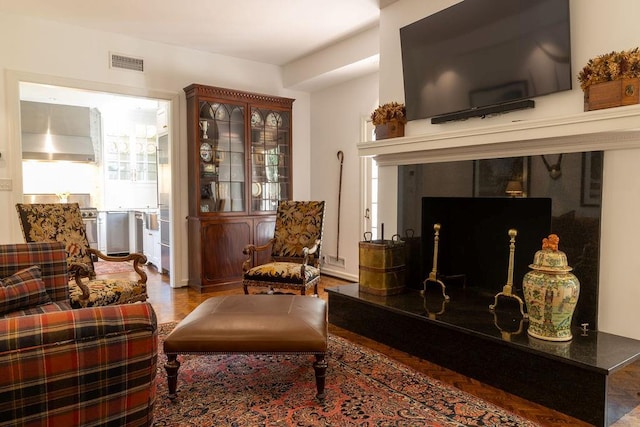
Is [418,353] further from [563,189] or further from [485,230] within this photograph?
[563,189]

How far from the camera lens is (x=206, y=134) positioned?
4781 millimetres

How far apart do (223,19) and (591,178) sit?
3.44 m

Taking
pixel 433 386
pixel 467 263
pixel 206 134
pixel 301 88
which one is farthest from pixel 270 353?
pixel 301 88

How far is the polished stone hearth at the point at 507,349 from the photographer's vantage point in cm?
198

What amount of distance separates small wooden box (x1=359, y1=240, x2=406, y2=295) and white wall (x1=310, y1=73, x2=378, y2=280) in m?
1.71

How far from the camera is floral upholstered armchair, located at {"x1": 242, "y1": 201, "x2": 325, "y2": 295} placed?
11.8ft

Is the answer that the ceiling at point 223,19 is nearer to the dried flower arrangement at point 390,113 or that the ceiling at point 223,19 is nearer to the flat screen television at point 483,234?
the dried flower arrangement at point 390,113

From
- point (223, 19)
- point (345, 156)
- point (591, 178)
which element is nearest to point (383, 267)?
point (591, 178)

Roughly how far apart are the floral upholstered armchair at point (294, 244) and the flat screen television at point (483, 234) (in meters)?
1.00

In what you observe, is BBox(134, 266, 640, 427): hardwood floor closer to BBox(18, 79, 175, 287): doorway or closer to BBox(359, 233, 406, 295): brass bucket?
BBox(359, 233, 406, 295): brass bucket

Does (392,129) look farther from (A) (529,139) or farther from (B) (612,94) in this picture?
(B) (612,94)

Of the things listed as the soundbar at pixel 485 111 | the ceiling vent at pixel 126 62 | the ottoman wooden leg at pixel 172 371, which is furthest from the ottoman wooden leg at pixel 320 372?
the ceiling vent at pixel 126 62

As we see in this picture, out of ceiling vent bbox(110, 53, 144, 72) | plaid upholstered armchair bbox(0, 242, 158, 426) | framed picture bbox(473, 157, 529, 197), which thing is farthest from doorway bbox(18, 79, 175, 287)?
plaid upholstered armchair bbox(0, 242, 158, 426)

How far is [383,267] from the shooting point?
320 cm
